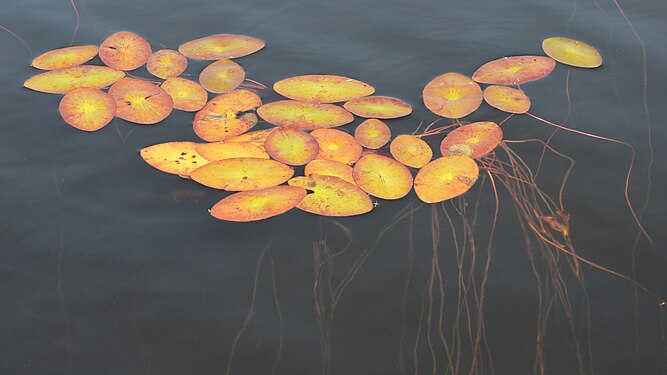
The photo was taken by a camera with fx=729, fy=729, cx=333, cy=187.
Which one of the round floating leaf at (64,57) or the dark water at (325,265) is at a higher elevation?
the round floating leaf at (64,57)

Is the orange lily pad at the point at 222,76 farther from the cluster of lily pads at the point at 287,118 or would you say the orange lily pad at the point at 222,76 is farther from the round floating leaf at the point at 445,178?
the round floating leaf at the point at 445,178

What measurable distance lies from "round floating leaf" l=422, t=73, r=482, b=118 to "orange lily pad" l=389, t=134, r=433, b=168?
202 mm

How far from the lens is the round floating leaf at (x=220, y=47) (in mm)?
2863

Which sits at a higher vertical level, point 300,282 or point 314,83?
point 314,83

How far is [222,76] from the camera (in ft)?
8.98

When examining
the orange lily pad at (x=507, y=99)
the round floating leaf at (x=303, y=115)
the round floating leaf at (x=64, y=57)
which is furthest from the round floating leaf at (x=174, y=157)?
the orange lily pad at (x=507, y=99)

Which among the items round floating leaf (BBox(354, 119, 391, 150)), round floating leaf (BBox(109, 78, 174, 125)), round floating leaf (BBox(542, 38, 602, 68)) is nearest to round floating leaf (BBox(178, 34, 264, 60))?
round floating leaf (BBox(109, 78, 174, 125))

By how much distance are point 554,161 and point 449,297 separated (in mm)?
696

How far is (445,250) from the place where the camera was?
6.77 feet

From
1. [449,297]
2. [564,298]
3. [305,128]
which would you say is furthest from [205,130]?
[564,298]

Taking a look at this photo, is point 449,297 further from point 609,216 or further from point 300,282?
point 609,216

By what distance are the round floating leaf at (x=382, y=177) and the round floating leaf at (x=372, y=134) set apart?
0.08 meters

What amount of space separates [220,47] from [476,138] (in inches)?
43.9

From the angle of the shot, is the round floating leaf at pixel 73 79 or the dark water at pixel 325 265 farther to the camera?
the round floating leaf at pixel 73 79
